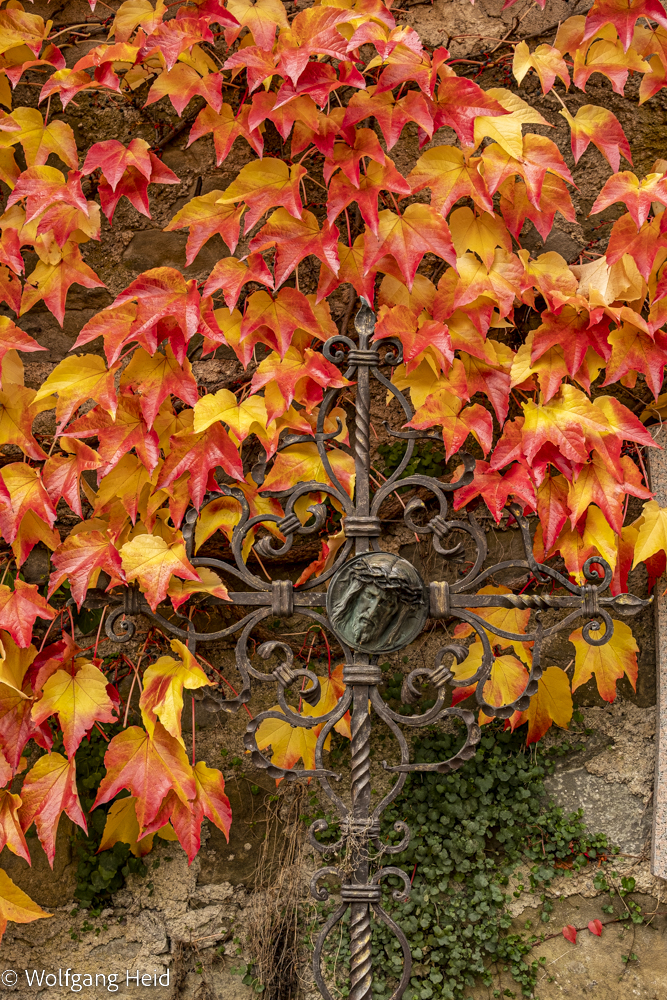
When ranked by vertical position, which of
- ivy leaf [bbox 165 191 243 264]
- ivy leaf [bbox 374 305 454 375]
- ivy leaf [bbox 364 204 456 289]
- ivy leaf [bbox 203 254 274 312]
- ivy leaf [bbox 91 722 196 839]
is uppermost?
ivy leaf [bbox 364 204 456 289]

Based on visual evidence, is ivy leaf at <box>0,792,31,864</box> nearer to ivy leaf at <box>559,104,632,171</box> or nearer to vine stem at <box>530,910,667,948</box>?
vine stem at <box>530,910,667,948</box>

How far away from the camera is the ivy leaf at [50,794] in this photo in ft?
5.04

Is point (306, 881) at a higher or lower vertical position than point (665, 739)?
lower

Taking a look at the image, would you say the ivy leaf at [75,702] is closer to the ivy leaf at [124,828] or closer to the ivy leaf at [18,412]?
the ivy leaf at [124,828]

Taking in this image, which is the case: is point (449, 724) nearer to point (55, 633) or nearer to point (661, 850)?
point (661, 850)

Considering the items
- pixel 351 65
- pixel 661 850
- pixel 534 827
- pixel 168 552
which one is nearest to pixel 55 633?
pixel 168 552

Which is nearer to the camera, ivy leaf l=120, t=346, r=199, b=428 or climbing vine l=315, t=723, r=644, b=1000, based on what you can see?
ivy leaf l=120, t=346, r=199, b=428

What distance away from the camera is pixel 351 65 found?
4.87 feet

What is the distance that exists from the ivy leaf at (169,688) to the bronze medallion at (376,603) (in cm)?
29

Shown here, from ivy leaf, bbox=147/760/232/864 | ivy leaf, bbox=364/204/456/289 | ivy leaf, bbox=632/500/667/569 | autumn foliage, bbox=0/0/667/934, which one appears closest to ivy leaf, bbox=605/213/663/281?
autumn foliage, bbox=0/0/667/934

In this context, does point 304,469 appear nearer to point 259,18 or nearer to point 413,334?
point 413,334

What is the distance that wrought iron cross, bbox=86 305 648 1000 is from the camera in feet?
4.79

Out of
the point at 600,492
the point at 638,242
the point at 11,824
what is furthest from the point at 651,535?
the point at 11,824

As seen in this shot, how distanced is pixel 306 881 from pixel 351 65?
176cm
